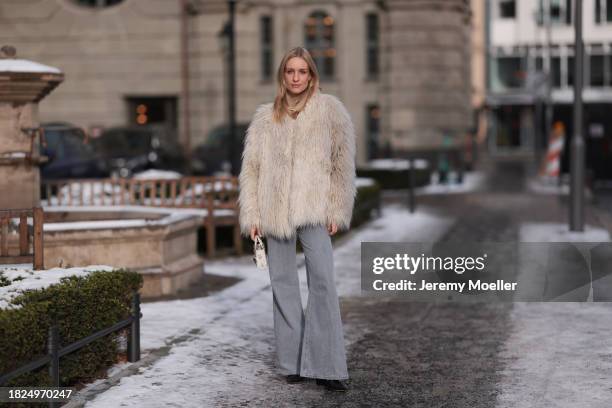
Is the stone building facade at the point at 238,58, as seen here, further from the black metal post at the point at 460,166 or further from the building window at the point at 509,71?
the building window at the point at 509,71

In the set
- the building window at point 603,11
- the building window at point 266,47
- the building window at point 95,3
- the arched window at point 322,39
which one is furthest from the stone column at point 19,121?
the building window at point 603,11

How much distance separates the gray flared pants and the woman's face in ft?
2.83

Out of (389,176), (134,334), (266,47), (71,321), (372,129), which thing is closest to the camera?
(71,321)

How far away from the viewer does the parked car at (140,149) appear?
85.8ft

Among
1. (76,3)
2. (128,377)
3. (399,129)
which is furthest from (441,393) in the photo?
(76,3)

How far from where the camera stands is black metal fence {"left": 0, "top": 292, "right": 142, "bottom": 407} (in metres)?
5.58

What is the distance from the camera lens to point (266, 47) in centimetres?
3591

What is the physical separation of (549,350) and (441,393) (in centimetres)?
155

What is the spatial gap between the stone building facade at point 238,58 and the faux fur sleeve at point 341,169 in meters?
28.0

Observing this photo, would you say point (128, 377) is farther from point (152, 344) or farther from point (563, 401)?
point (563, 401)

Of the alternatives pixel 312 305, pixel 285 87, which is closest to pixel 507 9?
pixel 285 87

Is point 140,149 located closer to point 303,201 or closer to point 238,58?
point 238,58

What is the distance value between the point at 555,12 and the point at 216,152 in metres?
36.6

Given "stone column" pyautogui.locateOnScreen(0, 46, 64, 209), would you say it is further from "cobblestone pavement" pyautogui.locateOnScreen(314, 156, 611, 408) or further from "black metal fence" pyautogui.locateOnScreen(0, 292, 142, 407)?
"cobblestone pavement" pyautogui.locateOnScreen(314, 156, 611, 408)
